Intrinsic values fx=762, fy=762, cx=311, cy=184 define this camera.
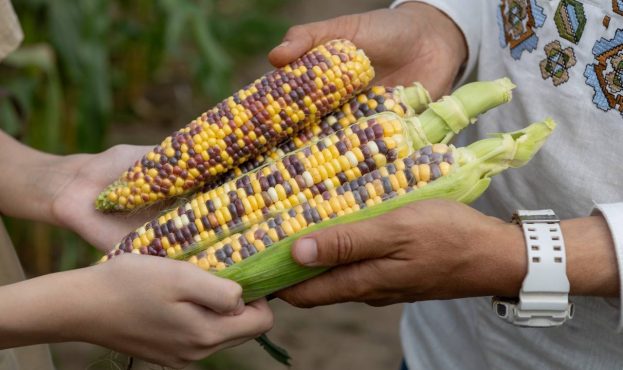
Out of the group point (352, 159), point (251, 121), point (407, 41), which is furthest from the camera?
point (407, 41)

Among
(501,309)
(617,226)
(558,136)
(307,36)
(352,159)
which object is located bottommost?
(501,309)

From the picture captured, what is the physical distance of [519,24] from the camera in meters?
1.67

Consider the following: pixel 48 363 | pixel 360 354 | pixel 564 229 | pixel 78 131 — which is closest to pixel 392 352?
pixel 360 354

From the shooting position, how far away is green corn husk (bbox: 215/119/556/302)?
1.52m

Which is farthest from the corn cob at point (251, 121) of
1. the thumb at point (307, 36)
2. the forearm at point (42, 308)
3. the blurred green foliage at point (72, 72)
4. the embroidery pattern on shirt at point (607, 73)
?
the blurred green foliage at point (72, 72)

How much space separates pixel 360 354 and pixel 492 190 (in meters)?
1.94

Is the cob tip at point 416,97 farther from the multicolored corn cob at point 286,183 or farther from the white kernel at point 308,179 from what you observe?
the white kernel at point 308,179

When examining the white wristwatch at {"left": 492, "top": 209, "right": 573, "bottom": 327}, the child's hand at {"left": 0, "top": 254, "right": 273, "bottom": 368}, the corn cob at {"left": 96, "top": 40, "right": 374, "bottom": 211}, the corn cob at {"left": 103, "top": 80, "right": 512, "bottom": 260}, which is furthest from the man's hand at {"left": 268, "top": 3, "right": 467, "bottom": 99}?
the child's hand at {"left": 0, "top": 254, "right": 273, "bottom": 368}

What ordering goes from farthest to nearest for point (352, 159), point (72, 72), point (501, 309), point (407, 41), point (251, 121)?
point (72, 72), point (407, 41), point (251, 121), point (352, 159), point (501, 309)

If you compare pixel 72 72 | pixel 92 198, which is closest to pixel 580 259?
pixel 92 198

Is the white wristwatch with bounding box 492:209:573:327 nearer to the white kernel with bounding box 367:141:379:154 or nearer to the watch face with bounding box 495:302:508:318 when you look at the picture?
the watch face with bounding box 495:302:508:318

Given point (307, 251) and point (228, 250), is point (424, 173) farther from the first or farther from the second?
point (228, 250)

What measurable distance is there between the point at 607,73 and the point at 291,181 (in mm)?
663

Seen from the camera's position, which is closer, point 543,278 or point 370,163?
point 543,278
